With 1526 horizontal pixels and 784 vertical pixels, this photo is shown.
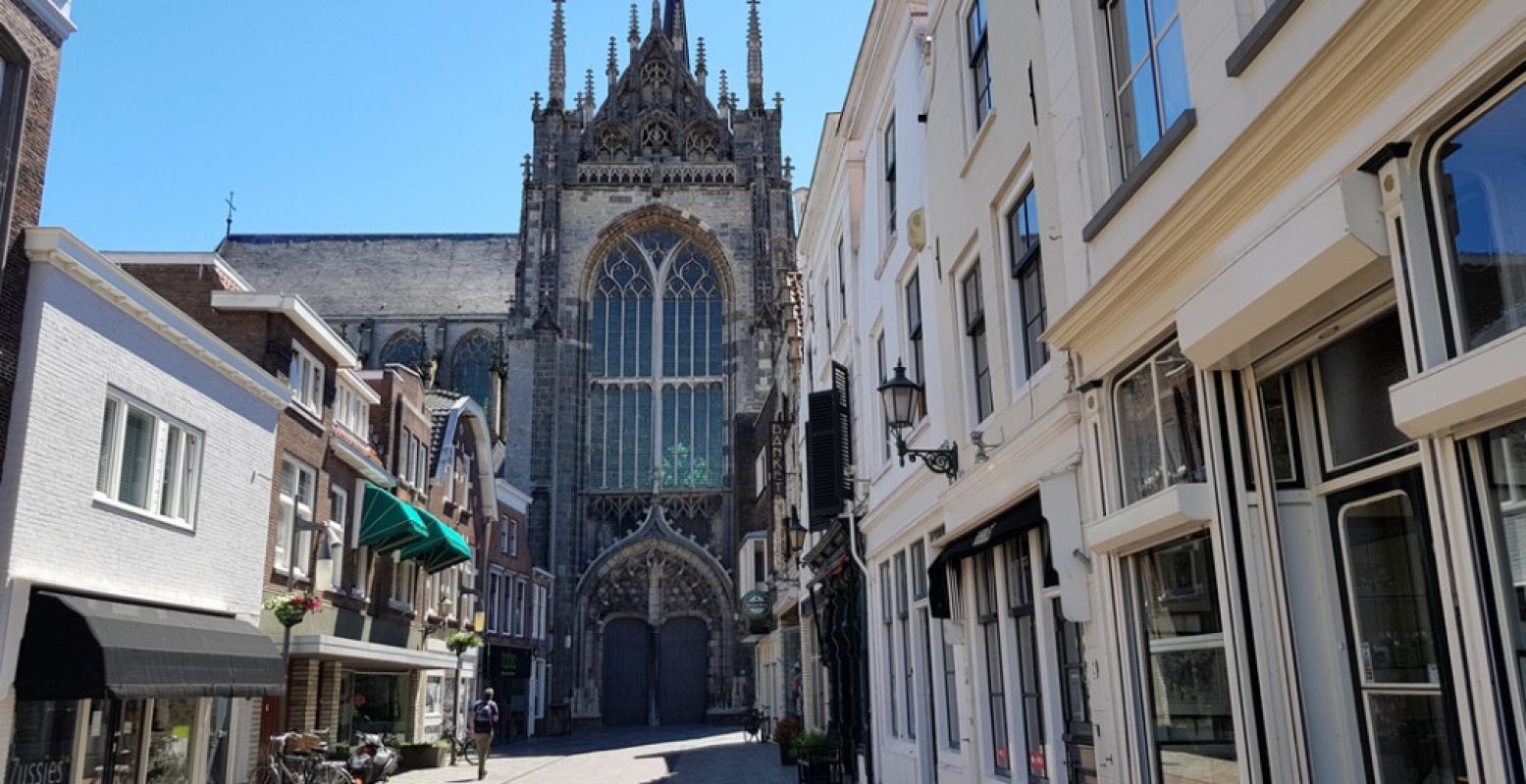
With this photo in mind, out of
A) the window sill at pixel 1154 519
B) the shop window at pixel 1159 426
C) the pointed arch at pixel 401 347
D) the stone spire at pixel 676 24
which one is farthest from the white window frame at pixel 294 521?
the stone spire at pixel 676 24

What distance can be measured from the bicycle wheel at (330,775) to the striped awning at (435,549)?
676cm

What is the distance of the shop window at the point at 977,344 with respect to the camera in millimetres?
11250

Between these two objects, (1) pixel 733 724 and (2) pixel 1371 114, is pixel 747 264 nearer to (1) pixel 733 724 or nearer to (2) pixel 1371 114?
(1) pixel 733 724

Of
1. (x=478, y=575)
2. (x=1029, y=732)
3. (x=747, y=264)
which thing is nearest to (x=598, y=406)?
(x=747, y=264)

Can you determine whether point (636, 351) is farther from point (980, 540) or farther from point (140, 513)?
point (980, 540)

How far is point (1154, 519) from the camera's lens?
273 inches

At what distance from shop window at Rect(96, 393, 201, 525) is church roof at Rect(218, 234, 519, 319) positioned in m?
42.1

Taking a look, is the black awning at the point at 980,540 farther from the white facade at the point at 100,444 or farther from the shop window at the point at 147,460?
the shop window at the point at 147,460

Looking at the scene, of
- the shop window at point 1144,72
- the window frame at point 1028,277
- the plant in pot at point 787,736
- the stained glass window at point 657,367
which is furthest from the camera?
the stained glass window at point 657,367

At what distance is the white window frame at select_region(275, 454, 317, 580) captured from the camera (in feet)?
63.6

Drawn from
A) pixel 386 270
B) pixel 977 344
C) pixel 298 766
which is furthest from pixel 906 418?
pixel 386 270

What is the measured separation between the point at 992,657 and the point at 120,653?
8889 mm

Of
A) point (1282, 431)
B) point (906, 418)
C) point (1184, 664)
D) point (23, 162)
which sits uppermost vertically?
point (23, 162)

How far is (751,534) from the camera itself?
40.2 m
